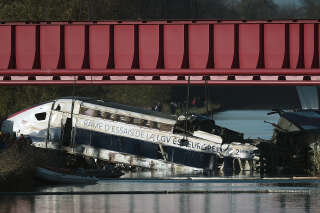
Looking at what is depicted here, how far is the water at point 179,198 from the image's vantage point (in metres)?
25.2

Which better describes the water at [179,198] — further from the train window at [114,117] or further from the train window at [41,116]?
the train window at [41,116]

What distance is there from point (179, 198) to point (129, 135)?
16459 millimetres

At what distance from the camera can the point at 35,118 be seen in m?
47.1

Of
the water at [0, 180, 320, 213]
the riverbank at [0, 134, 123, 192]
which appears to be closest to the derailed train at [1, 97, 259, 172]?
the riverbank at [0, 134, 123, 192]

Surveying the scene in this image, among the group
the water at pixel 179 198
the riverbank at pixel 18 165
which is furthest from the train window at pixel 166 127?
the water at pixel 179 198

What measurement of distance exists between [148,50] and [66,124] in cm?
669

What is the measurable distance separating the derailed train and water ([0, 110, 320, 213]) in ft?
25.2

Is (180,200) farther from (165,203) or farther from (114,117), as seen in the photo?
(114,117)

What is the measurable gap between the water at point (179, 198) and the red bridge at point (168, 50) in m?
5.94

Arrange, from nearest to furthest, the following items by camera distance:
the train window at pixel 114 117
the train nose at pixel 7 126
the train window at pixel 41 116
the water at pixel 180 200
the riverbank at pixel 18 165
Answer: the water at pixel 180 200, the riverbank at pixel 18 165, the train window at pixel 114 117, the train window at pixel 41 116, the train nose at pixel 7 126

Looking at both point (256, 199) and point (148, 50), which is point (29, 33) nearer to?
point (148, 50)

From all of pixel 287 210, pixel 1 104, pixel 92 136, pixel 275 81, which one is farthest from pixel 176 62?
pixel 1 104

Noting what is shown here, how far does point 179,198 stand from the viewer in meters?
28.8

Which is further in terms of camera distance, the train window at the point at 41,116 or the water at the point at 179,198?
the train window at the point at 41,116
